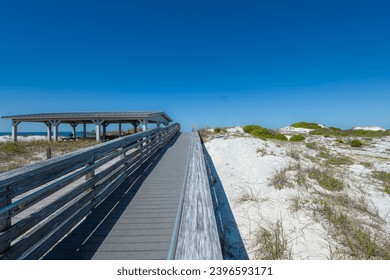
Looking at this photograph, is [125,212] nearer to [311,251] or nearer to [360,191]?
[311,251]

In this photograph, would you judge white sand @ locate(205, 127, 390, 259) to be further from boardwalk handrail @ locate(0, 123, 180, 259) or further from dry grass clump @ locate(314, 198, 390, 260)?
boardwalk handrail @ locate(0, 123, 180, 259)

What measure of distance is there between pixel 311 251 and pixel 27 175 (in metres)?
4.16

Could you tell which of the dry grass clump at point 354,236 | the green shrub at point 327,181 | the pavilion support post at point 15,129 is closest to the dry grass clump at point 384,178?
the green shrub at point 327,181

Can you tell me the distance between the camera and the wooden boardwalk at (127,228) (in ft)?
7.80

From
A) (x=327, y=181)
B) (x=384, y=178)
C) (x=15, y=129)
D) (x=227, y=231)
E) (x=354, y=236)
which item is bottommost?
(x=227, y=231)

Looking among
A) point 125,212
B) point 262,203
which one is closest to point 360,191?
point 262,203

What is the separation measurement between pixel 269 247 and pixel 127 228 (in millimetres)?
2296

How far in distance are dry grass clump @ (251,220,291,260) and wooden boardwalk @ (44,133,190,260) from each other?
1.48 metres

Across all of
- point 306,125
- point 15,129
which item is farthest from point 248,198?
point 306,125

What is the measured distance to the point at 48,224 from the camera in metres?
2.32

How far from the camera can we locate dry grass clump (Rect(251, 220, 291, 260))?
117 inches

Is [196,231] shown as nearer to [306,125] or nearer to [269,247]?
[269,247]

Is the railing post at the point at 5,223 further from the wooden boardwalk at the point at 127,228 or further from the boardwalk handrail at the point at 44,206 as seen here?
the wooden boardwalk at the point at 127,228

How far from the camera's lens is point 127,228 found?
290 centimetres
